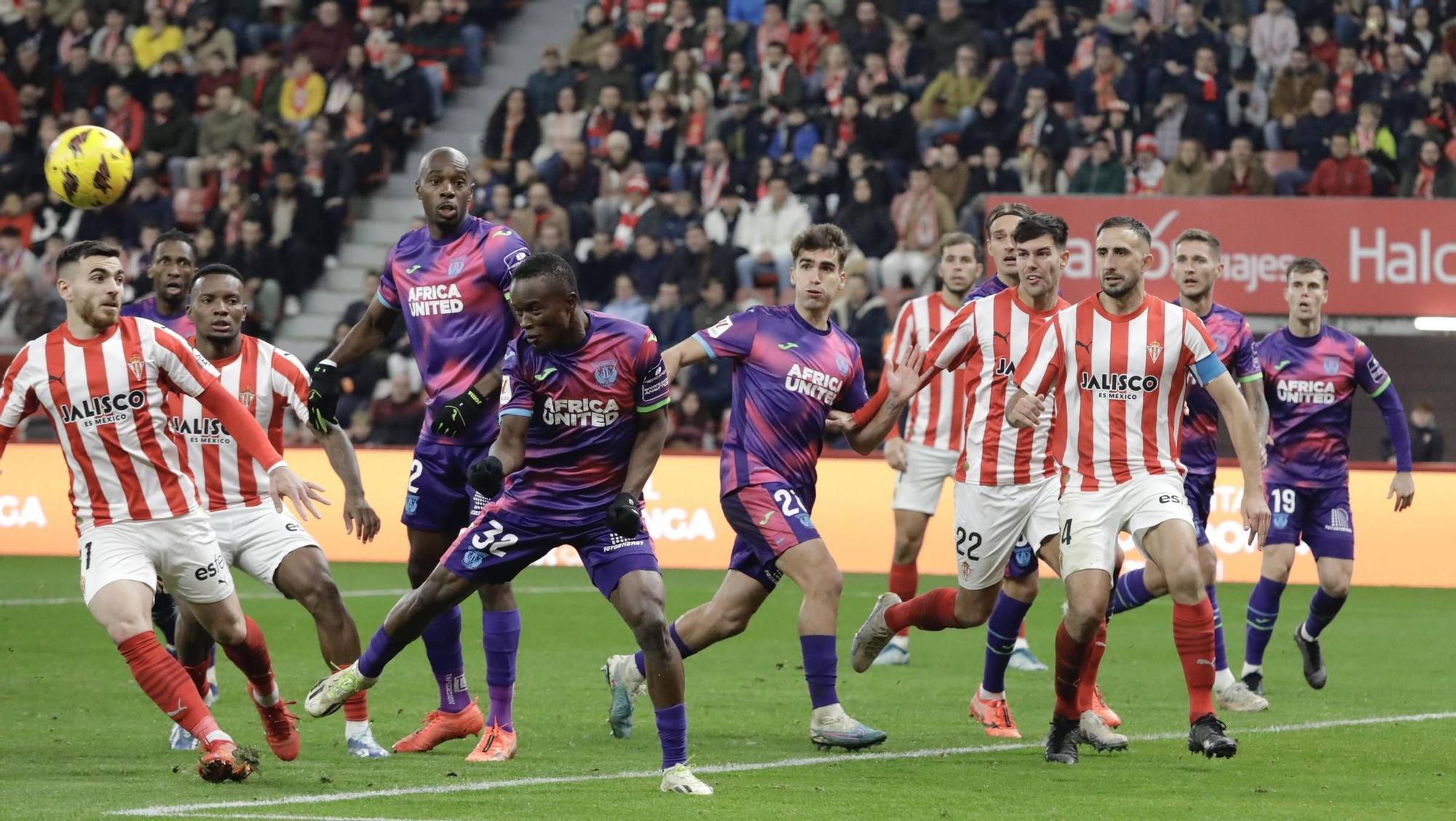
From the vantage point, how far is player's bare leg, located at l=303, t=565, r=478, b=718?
26.4 feet

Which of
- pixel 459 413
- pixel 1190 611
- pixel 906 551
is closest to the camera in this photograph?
pixel 1190 611

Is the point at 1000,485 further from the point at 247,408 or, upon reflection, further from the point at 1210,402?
the point at 247,408

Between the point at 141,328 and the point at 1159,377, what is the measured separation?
4233 millimetres

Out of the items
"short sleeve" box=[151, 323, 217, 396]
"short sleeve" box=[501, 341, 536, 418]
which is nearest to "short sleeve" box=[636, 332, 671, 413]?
"short sleeve" box=[501, 341, 536, 418]

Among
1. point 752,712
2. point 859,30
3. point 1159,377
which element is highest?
point 859,30

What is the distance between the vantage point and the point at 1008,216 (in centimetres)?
1007

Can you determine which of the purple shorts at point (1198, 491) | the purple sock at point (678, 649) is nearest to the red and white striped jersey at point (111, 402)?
the purple sock at point (678, 649)

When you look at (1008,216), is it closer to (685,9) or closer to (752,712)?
(752,712)

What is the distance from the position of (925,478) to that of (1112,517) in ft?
12.7

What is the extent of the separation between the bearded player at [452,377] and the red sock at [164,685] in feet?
4.52

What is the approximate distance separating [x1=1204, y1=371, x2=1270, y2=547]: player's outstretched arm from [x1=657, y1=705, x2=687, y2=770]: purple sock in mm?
2536

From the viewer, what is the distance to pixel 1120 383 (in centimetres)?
851

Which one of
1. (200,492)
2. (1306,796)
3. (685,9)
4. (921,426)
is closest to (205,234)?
(685,9)

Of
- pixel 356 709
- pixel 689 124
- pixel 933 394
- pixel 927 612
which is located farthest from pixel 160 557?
pixel 689 124
